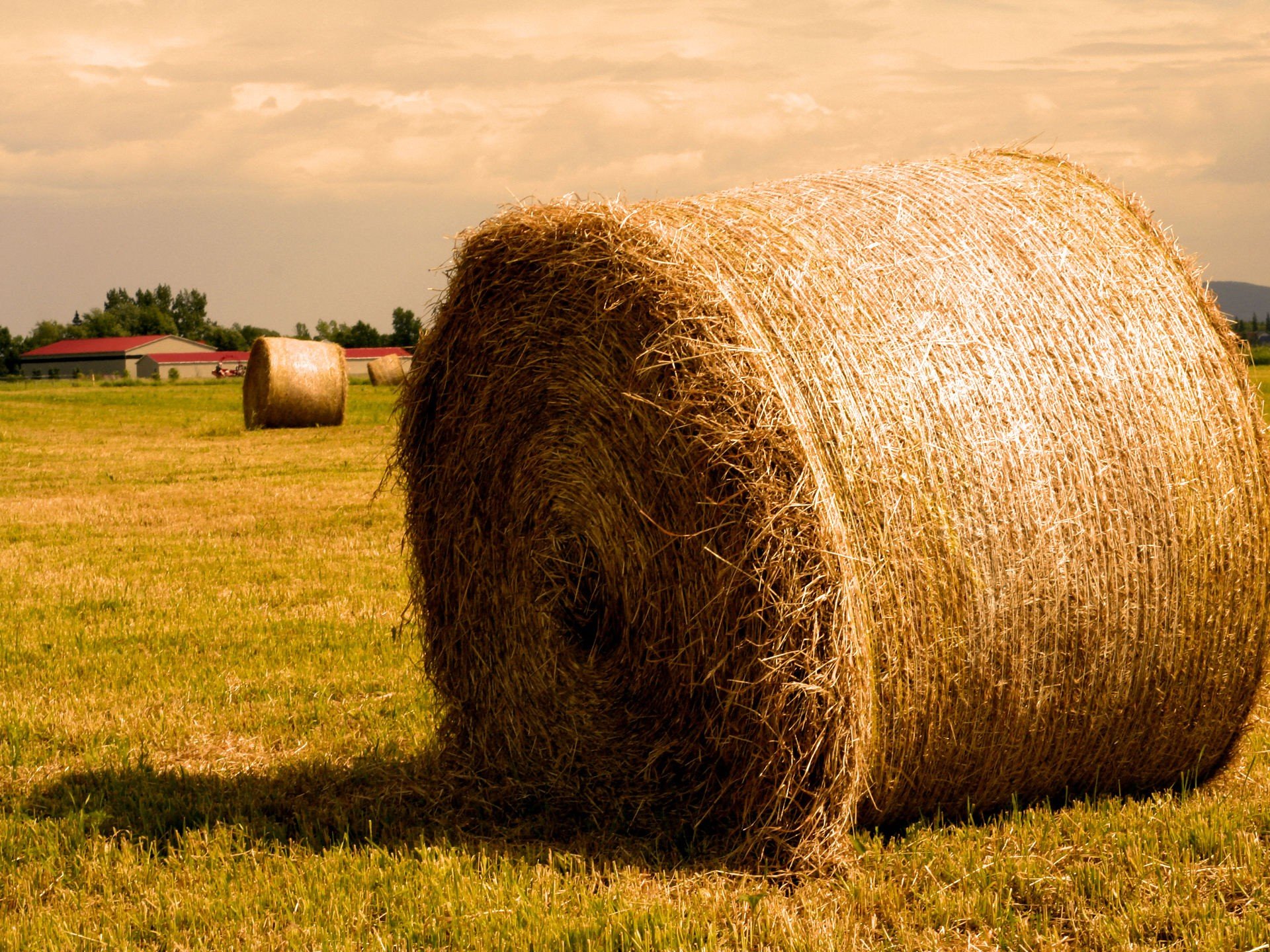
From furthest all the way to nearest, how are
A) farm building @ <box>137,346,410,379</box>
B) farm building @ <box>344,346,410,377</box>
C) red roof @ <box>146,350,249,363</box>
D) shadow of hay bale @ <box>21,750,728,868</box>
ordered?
red roof @ <box>146,350,249,363</box>, farm building @ <box>137,346,410,379</box>, farm building @ <box>344,346,410,377</box>, shadow of hay bale @ <box>21,750,728,868</box>

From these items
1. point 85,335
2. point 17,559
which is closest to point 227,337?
point 85,335

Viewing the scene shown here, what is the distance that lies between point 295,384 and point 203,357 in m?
94.4

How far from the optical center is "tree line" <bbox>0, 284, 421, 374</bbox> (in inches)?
4034

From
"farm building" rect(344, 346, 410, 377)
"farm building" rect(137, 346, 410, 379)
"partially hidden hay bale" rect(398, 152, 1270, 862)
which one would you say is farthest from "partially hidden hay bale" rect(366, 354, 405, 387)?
"farm building" rect(137, 346, 410, 379)

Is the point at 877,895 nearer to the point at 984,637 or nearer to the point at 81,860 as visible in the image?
the point at 984,637

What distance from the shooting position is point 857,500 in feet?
13.8

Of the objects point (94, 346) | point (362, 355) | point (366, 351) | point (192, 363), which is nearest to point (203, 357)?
point (192, 363)

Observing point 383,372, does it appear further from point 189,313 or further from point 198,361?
point 189,313

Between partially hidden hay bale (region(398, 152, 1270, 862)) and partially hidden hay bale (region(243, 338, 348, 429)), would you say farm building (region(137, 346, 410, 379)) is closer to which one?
partially hidden hay bale (region(243, 338, 348, 429))

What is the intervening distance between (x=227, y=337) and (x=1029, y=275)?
451ft

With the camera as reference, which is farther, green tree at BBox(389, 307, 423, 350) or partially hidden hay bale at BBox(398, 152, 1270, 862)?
green tree at BBox(389, 307, 423, 350)

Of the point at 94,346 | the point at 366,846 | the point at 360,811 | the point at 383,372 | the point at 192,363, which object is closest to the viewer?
the point at 366,846

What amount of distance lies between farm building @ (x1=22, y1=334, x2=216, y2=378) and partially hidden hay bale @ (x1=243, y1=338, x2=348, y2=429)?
9542 cm

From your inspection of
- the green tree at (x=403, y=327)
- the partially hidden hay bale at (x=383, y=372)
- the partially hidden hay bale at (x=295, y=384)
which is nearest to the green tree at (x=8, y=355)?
the green tree at (x=403, y=327)
